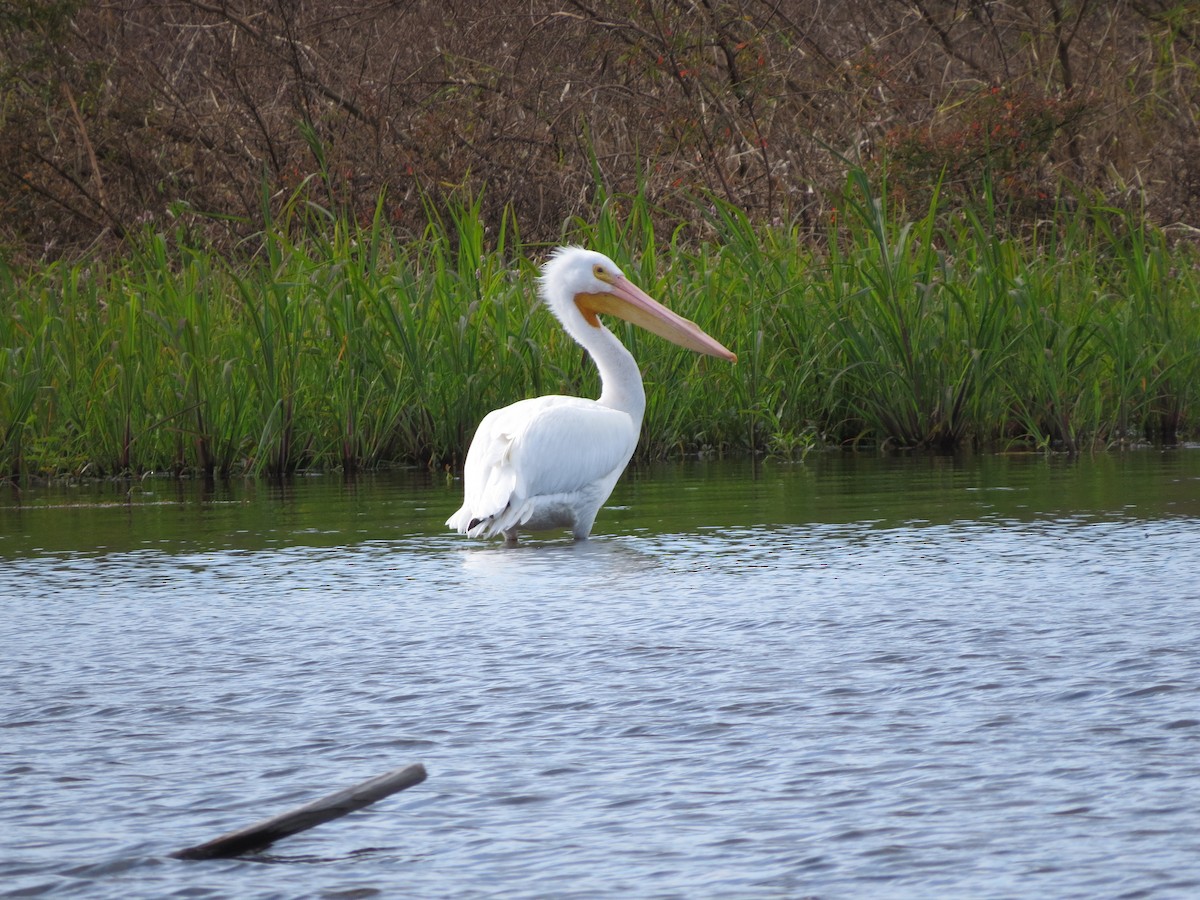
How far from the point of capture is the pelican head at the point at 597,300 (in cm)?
682

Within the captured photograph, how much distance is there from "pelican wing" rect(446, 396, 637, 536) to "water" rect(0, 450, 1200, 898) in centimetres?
15

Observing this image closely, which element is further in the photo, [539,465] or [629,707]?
[539,465]

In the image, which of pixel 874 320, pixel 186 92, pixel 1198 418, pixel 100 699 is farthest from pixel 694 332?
pixel 186 92

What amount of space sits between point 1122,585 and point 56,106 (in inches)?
465

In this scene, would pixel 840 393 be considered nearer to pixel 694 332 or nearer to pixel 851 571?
pixel 694 332

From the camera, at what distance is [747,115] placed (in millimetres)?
13594

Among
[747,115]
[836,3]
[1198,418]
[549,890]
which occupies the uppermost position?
[836,3]

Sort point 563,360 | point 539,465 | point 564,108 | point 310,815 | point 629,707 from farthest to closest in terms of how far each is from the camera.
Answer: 1. point 564,108
2. point 563,360
3. point 539,465
4. point 629,707
5. point 310,815

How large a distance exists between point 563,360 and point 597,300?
129 centimetres

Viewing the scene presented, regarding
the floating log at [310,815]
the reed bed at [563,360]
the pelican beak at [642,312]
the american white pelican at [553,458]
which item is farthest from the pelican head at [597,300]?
the floating log at [310,815]

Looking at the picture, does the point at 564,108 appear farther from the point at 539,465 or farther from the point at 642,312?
the point at 539,465

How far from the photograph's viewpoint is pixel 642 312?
6.96 metres

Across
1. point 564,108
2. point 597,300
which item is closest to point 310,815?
point 597,300

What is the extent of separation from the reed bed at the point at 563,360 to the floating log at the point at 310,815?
555 centimetres
